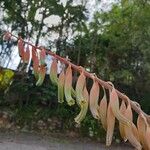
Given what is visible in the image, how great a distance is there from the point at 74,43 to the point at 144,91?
7.13 ft

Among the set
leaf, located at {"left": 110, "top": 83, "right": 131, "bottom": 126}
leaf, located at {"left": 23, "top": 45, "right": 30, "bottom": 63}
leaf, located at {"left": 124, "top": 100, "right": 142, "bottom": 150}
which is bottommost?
leaf, located at {"left": 124, "top": 100, "right": 142, "bottom": 150}

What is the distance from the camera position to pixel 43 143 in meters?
11.2

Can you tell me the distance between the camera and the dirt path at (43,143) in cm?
1080

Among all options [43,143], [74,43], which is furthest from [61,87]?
[74,43]

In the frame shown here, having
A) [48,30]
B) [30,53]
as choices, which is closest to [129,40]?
[48,30]

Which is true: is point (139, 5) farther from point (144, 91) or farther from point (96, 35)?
point (144, 91)

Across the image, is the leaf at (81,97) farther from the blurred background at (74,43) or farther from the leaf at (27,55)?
the blurred background at (74,43)

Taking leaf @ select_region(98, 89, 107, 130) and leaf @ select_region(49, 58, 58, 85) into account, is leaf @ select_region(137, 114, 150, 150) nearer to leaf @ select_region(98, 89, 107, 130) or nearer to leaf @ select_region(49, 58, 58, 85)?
leaf @ select_region(98, 89, 107, 130)

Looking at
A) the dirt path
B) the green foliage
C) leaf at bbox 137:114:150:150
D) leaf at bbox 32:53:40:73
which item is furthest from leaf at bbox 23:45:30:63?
the green foliage

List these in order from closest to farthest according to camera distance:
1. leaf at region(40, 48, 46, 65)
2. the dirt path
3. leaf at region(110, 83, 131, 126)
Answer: leaf at region(110, 83, 131, 126), leaf at region(40, 48, 46, 65), the dirt path

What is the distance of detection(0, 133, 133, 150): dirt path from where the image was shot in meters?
10.8

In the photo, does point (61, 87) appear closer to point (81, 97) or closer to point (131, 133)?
point (81, 97)

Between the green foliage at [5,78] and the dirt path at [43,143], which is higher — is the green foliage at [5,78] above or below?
above

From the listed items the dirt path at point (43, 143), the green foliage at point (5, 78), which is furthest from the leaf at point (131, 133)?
the green foliage at point (5, 78)
